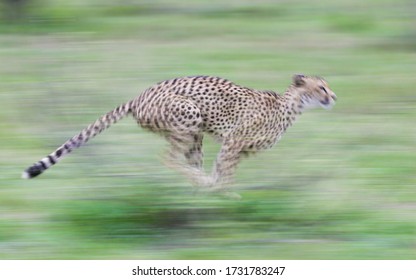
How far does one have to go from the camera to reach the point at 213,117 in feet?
21.0

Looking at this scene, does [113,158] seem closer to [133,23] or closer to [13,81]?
[13,81]

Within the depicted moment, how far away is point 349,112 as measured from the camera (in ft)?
27.1

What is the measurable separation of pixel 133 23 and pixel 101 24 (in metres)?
0.30

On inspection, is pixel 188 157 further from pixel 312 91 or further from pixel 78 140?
pixel 312 91

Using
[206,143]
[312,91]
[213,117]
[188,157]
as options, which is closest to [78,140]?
[188,157]

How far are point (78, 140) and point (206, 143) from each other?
3.32 ft

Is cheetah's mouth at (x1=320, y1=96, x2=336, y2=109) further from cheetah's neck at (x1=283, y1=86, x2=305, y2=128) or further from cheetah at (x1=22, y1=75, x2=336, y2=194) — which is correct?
cheetah's neck at (x1=283, y1=86, x2=305, y2=128)

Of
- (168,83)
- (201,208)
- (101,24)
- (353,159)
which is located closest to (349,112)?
(353,159)

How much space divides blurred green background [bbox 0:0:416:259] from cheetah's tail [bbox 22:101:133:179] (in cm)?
8

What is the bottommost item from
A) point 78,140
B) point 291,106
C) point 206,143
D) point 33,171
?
point 33,171

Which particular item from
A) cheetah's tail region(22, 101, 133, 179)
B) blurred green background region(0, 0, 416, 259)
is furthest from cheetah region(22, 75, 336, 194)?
blurred green background region(0, 0, 416, 259)

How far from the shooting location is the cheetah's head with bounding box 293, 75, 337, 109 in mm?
6617

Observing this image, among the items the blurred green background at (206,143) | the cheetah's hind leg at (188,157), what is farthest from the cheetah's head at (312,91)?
the cheetah's hind leg at (188,157)

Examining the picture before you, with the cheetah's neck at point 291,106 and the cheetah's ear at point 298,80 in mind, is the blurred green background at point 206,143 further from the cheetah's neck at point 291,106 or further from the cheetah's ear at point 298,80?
the cheetah's ear at point 298,80
